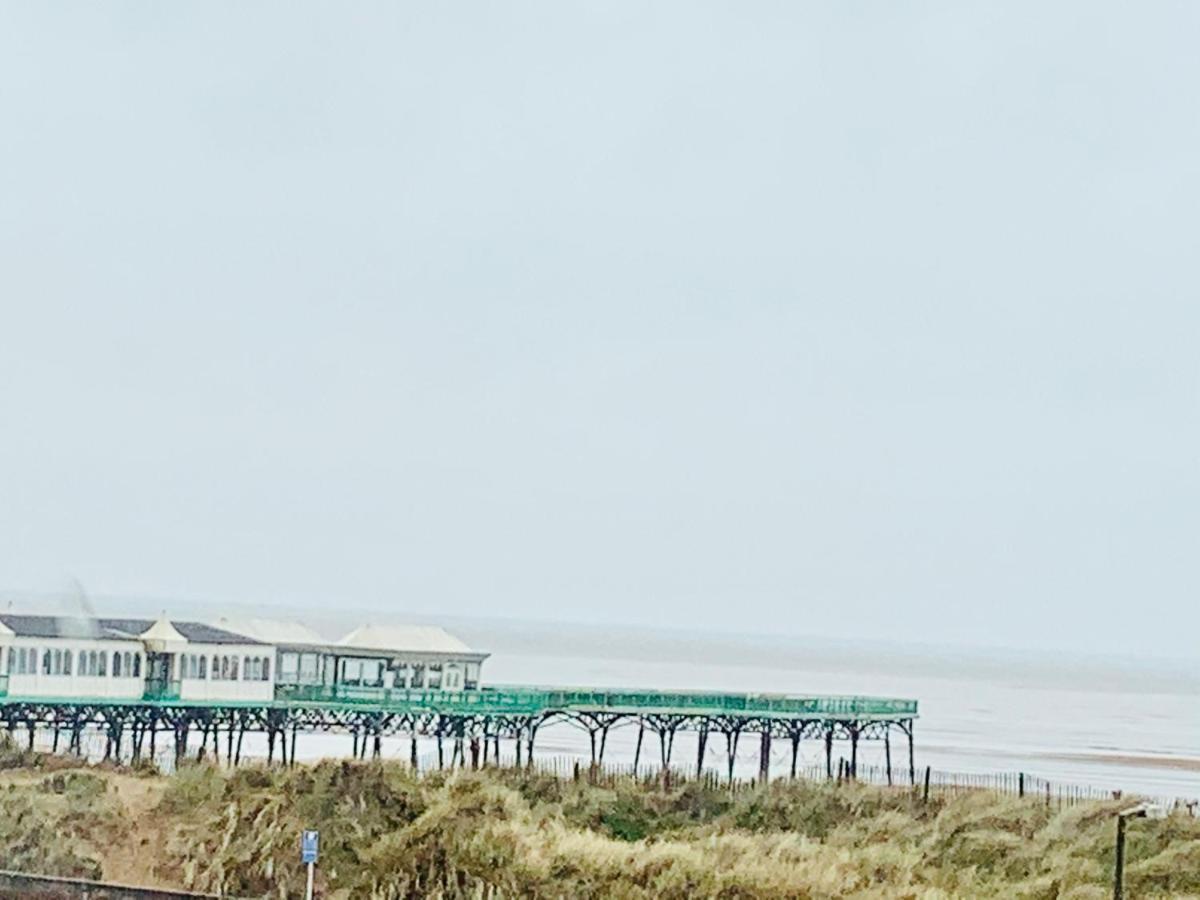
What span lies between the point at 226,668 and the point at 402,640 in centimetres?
451

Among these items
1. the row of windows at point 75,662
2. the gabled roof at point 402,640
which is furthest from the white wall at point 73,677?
the gabled roof at point 402,640

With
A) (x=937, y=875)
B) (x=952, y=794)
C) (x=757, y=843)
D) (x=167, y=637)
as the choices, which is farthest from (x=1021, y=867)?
(x=167, y=637)

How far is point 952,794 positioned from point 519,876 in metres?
15.6

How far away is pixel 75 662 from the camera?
42500mm

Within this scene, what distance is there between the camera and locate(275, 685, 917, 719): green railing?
4519 cm

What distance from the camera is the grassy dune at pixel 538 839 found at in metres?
31.7

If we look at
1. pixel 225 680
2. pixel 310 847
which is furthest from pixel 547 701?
pixel 310 847

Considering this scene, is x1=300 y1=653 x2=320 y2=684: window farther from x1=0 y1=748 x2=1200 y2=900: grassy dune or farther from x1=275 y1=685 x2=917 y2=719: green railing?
x1=0 y1=748 x2=1200 y2=900: grassy dune

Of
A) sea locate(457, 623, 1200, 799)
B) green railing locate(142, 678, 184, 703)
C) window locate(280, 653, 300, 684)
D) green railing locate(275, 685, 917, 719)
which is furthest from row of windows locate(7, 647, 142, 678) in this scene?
sea locate(457, 623, 1200, 799)

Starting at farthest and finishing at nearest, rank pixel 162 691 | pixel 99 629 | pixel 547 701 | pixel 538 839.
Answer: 1. pixel 547 701
2. pixel 99 629
3. pixel 162 691
4. pixel 538 839

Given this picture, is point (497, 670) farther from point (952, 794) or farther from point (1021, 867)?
point (1021, 867)

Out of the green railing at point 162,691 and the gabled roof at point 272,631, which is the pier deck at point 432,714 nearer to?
the green railing at point 162,691

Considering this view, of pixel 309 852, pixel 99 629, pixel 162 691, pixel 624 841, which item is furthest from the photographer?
pixel 99 629

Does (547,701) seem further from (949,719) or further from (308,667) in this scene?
(949,719)
